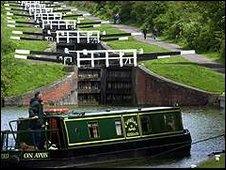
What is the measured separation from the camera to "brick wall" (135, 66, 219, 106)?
45781 mm

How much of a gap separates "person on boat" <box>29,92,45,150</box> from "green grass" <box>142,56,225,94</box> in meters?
20.7

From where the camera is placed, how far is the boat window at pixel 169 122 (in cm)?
3006

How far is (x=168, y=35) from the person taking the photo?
75.1m

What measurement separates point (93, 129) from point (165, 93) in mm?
20144

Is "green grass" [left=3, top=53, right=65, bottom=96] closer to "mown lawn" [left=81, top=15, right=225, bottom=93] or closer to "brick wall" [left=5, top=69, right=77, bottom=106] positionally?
"brick wall" [left=5, top=69, right=77, bottom=106]

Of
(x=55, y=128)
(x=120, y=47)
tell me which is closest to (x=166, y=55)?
(x=120, y=47)

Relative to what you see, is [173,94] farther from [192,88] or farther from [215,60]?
[215,60]

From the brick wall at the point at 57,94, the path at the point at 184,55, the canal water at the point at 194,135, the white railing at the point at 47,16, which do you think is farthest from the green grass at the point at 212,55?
the white railing at the point at 47,16

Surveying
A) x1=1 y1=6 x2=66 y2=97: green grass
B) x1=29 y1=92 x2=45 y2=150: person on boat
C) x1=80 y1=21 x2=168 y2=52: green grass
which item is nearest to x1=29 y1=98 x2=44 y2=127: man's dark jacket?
x1=29 y1=92 x2=45 y2=150: person on boat

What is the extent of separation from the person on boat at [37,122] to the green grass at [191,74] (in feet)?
68.1

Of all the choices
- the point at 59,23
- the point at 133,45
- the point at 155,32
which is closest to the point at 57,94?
the point at 133,45

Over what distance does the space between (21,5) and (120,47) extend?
58.2m

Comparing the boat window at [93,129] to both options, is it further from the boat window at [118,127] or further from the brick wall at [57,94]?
the brick wall at [57,94]

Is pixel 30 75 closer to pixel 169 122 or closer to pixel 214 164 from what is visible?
pixel 169 122
